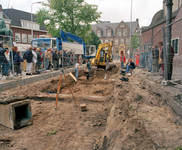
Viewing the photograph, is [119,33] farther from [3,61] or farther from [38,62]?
[3,61]

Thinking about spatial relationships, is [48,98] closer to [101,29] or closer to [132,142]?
[132,142]

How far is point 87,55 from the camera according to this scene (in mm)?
23766

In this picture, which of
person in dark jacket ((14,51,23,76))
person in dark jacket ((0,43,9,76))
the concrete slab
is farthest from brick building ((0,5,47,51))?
the concrete slab

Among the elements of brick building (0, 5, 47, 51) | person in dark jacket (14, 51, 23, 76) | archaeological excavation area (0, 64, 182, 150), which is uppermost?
brick building (0, 5, 47, 51)

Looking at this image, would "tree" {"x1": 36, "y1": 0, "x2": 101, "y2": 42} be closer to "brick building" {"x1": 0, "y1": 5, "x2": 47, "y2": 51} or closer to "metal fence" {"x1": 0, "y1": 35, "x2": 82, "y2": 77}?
"brick building" {"x1": 0, "y1": 5, "x2": 47, "y2": 51}

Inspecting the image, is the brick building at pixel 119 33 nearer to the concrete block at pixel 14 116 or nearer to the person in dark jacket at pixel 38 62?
the person in dark jacket at pixel 38 62

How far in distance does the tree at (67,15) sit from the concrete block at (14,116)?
29.1 meters

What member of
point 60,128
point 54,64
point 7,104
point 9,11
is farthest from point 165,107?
point 9,11

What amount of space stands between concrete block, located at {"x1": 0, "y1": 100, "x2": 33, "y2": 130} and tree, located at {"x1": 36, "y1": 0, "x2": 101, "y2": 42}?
29142 mm

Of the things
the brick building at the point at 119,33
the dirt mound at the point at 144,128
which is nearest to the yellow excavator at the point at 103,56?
the dirt mound at the point at 144,128

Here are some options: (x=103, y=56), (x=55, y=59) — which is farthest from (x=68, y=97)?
(x=103, y=56)

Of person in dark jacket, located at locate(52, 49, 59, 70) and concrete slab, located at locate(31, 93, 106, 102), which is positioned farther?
person in dark jacket, located at locate(52, 49, 59, 70)

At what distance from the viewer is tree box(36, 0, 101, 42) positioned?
30.2m

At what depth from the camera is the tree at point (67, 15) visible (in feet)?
99.0
